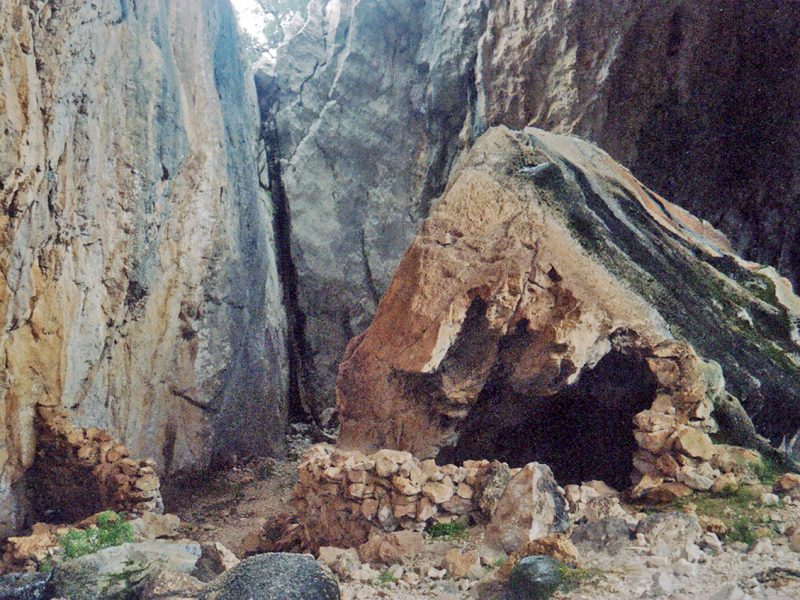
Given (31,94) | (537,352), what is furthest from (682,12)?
(31,94)

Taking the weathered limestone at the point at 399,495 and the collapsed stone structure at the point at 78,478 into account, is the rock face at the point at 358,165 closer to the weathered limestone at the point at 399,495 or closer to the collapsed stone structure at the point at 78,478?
the collapsed stone structure at the point at 78,478

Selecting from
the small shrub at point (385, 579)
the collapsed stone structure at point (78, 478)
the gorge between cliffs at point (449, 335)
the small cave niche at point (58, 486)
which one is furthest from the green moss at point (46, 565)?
the small shrub at point (385, 579)

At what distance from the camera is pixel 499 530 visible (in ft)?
15.1

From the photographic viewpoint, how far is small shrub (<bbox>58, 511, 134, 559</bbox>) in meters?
5.41

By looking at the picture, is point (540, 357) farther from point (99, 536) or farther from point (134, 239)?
point (134, 239)

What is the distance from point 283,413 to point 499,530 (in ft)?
29.2

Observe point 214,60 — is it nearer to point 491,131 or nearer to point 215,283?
point 215,283

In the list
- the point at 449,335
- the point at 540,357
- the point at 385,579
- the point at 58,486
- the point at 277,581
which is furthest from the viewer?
the point at 58,486

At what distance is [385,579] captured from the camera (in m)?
4.29

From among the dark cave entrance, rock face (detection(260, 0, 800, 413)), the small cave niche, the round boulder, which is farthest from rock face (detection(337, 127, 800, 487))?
rock face (detection(260, 0, 800, 413))

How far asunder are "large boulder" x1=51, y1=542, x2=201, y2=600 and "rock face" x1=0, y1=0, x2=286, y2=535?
1.98m

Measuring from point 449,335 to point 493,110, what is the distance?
7.43 meters

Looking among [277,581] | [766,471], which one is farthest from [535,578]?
[766,471]

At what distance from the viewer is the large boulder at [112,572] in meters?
4.39
